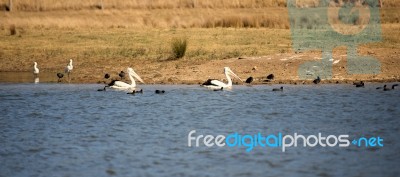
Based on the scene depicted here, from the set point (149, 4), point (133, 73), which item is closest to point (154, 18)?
point (149, 4)

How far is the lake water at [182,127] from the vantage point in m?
11.8

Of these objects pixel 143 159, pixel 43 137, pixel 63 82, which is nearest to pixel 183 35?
pixel 63 82

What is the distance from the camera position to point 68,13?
133 feet

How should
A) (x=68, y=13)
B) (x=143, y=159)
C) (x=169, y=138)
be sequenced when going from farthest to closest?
(x=68, y=13) < (x=169, y=138) < (x=143, y=159)

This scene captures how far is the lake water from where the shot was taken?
11797 mm

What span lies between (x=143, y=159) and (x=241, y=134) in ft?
8.61

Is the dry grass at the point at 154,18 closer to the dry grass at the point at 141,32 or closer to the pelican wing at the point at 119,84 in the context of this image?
the dry grass at the point at 141,32

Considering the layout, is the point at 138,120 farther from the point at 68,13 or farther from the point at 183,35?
the point at 68,13

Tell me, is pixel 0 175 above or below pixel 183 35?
below

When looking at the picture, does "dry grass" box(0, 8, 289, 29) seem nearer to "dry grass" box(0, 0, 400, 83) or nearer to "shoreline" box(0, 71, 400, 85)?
"dry grass" box(0, 0, 400, 83)

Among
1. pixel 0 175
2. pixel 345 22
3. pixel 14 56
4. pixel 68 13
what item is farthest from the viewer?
pixel 68 13

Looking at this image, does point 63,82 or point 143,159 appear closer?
point 143,159

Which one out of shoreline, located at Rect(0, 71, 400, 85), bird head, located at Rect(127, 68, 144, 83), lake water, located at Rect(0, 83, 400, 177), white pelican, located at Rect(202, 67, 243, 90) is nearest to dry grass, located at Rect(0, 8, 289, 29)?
shoreline, located at Rect(0, 71, 400, 85)

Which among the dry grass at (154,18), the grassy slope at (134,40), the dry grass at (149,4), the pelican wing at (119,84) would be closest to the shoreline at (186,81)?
the grassy slope at (134,40)
